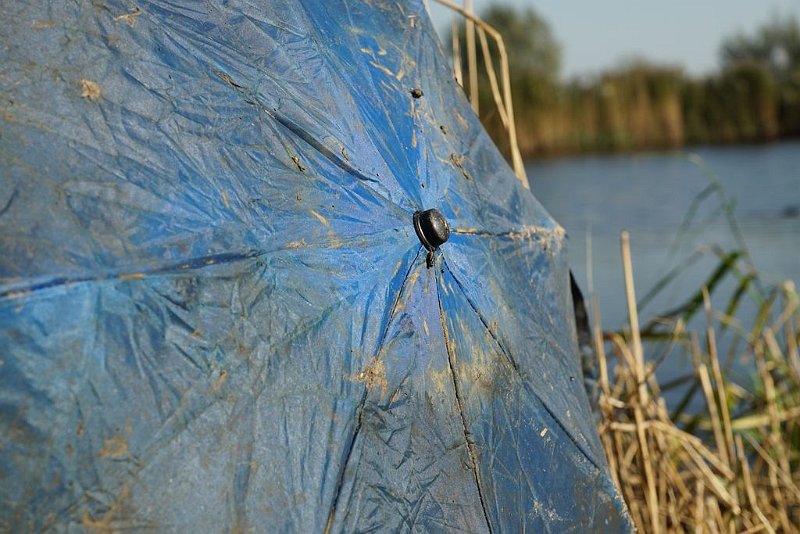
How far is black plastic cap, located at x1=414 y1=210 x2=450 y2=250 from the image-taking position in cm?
158

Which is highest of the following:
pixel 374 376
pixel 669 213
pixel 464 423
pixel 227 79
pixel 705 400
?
pixel 227 79

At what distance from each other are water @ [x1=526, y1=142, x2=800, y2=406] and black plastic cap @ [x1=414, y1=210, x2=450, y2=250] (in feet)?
6.44

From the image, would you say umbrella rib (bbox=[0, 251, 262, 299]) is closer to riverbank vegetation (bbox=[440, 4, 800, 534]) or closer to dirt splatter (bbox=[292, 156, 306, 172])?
dirt splatter (bbox=[292, 156, 306, 172])

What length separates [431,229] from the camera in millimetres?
1583

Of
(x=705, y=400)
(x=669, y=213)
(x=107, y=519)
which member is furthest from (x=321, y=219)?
(x=669, y=213)

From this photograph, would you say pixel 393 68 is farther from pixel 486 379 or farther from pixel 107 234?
pixel 107 234

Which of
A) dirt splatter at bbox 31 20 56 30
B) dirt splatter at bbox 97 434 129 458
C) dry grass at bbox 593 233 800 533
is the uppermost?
dirt splatter at bbox 31 20 56 30

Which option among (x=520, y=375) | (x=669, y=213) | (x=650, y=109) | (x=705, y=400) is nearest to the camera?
(x=520, y=375)

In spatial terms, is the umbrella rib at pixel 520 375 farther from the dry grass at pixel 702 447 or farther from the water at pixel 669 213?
the water at pixel 669 213

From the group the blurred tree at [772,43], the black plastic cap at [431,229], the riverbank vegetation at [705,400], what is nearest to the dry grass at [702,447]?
the riverbank vegetation at [705,400]

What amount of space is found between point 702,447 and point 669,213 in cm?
957

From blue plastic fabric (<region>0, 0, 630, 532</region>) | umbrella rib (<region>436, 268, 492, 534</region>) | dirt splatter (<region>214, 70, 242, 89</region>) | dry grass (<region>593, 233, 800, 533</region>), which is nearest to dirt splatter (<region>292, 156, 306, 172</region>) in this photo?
blue plastic fabric (<region>0, 0, 630, 532</region>)

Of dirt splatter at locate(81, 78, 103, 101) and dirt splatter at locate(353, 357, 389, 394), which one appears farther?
dirt splatter at locate(353, 357, 389, 394)

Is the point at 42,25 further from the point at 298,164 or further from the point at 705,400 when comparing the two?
the point at 705,400
